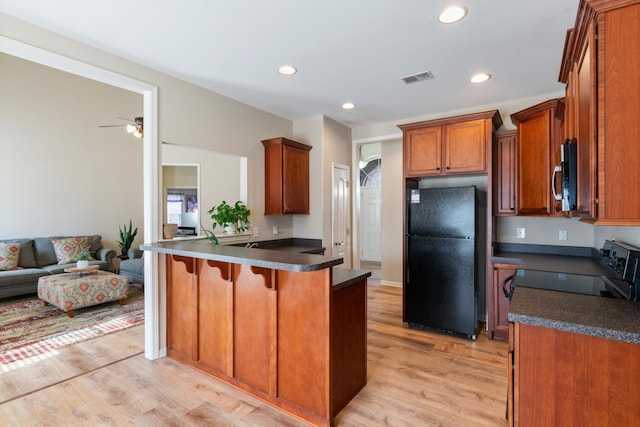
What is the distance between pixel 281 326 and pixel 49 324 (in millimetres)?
3416

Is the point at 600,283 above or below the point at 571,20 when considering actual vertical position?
below

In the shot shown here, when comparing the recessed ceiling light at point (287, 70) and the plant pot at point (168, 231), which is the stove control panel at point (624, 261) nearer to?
the recessed ceiling light at point (287, 70)

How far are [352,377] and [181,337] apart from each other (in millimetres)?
1593

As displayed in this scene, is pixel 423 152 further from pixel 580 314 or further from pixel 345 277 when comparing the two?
pixel 580 314

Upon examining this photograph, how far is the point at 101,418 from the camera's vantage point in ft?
6.83

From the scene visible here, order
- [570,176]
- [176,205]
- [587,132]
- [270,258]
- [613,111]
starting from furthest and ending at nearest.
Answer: [176,205]
[270,258]
[570,176]
[587,132]
[613,111]

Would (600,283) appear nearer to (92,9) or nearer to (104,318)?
(92,9)

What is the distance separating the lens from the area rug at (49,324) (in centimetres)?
316

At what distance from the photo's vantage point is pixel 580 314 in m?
1.34

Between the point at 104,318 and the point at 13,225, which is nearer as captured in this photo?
the point at 104,318

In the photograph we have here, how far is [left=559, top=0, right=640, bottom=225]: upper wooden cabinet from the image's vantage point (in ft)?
4.00

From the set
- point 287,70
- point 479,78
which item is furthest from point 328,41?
point 479,78

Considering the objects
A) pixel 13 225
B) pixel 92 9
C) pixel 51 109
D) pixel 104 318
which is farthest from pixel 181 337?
pixel 51 109

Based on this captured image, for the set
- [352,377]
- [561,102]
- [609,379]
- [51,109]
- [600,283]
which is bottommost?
[352,377]
